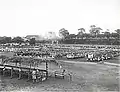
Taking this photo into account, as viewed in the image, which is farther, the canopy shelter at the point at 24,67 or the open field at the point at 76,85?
the canopy shelter at the point at 24,67

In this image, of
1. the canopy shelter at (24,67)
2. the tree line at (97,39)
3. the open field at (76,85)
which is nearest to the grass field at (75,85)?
the open field at (76,85)

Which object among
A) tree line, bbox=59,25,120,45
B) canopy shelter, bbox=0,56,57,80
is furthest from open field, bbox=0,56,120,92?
tree line, bbox=59,25,120,45

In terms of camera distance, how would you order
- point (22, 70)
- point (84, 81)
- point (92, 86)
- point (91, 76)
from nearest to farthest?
point (92, 86)
point (84, 81)
point (91, 76)
point (22, 70)

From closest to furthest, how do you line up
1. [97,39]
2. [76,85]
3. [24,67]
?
[76,85] < [24,67] < [97,39]

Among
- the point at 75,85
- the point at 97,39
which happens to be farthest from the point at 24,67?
the point at 97,39

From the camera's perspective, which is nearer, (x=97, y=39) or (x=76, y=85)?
(x=76, y=85)

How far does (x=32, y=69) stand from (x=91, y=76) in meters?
5.88

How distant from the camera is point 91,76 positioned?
17781 mm

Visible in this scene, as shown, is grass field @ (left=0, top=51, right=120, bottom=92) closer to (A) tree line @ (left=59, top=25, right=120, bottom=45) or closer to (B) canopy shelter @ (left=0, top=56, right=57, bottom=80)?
(B) canopy shelter @ (left=0, top=56, right=57, bottom=80)

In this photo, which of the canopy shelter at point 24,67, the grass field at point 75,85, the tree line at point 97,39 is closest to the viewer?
the grass field at point 75,85

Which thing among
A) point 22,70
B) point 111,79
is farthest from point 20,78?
point 111,79

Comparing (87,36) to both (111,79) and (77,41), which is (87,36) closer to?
(77,41)

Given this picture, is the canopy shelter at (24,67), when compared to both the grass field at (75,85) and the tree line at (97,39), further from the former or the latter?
the tree line at (97,39)

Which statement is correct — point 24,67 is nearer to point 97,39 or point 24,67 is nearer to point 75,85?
point 75,85
